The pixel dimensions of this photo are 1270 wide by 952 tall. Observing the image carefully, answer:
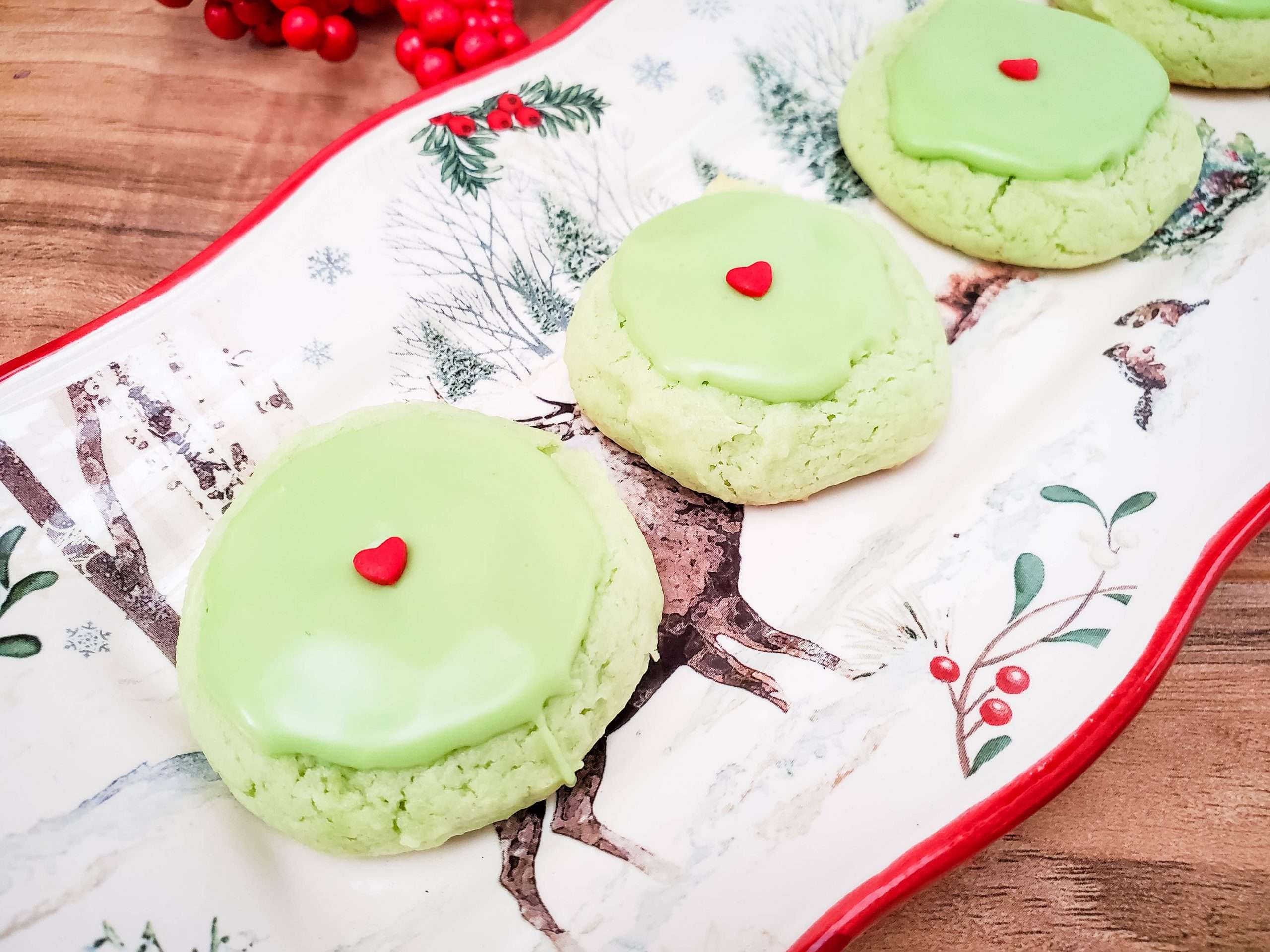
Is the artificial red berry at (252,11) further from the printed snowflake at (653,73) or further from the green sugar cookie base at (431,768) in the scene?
the green sugar cookie base at (431,768)

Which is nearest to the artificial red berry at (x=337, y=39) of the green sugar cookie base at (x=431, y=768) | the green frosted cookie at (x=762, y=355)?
the green frosted cookie at (x=762, y=355)

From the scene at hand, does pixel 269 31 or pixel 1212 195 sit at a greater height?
pixel 269 31

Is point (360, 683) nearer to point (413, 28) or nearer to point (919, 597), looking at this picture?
point (919, 597)

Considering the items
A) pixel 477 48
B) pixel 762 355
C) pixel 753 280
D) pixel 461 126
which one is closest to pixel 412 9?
pixel 477 48

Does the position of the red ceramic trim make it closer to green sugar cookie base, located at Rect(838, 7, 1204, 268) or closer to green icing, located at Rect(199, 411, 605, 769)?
green icing, located at Rect(199, 411, 605, 769)

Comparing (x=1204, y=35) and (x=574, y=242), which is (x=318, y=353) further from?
(x=1204, y=35)

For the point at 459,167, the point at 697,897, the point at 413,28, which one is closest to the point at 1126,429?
the point at 697,897
